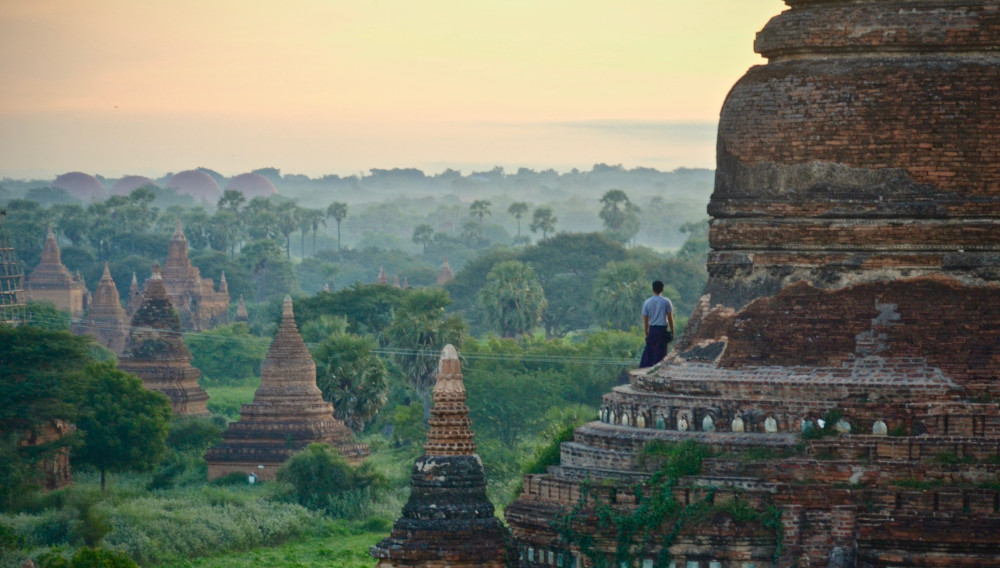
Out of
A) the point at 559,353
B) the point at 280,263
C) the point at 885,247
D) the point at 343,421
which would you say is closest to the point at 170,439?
the point at 343,421

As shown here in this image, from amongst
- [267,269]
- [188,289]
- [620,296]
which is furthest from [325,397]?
[267,269]

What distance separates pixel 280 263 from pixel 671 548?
423 feet

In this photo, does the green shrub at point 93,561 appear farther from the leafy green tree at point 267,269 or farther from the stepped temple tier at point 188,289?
the leafy green tree at point 267,269

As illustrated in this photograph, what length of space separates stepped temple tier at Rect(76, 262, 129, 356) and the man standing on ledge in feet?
276

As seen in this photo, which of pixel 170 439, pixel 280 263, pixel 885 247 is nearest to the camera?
pixel 885 247

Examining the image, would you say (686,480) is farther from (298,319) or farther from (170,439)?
(298,319)

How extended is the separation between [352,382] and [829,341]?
145ft

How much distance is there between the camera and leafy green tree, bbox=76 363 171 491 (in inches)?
2324

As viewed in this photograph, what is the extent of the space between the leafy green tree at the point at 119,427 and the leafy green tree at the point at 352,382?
576 cm

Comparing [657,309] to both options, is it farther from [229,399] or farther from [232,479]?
[229,399]

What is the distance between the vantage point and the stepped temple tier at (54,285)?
409 feet

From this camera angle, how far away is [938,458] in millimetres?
21344

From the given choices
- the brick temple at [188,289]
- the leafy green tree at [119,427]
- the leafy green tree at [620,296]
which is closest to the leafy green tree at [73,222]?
the brick temple at [188,289]

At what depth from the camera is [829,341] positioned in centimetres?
2278
